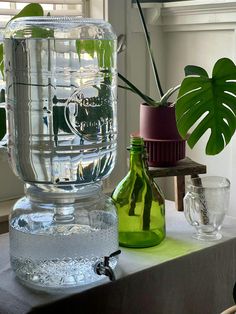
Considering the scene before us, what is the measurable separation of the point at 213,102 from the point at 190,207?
8.7 inches

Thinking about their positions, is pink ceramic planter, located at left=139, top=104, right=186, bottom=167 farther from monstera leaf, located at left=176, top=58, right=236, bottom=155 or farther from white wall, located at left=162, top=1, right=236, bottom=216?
white wall, located at left=162, top=1, right=236, bottom=216

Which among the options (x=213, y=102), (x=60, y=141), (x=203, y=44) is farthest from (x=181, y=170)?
(x=203, y=44)

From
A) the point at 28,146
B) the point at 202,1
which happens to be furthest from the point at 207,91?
the point at 202,1

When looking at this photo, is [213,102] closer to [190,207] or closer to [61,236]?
[190,207]

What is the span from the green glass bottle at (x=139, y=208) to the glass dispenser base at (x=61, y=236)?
9cm

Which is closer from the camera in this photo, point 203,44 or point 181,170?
point 181,170

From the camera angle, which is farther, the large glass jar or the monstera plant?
the monstera plant

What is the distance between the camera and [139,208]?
1.19m

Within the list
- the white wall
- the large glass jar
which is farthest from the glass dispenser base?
the white wall

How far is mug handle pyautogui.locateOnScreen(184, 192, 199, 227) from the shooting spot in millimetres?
1220

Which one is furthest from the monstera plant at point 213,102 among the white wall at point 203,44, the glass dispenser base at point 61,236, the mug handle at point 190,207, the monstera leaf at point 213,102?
the white wall at point 203,44

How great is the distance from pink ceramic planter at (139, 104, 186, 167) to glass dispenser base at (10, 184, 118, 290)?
0.22 meters

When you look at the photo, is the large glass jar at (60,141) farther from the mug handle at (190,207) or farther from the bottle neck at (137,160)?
the mug handle at (190,207)

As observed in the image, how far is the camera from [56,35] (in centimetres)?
105
